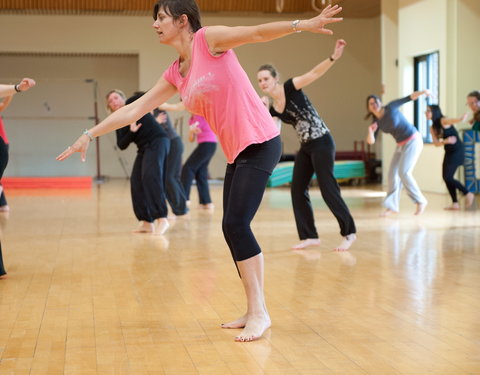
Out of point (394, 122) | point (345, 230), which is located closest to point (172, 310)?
point (345, 230)

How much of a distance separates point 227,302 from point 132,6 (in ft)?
45.6

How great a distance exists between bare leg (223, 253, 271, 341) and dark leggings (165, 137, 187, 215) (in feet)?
18.2

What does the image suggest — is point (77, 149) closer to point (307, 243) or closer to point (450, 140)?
point (307, 243)

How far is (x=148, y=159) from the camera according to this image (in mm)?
7477

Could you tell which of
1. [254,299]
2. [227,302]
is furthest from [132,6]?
[254,299]

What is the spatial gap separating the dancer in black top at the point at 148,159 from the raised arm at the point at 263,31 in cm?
408

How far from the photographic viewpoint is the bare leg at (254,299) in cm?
355

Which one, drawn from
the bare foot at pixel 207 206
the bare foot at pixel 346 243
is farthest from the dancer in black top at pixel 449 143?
the bare foot at pixel 346 243

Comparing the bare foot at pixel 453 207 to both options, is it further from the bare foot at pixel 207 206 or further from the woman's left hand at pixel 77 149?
the woman's left hand at pixel 77 149

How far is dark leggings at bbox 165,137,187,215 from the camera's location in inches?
358

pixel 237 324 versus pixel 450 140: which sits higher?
pixel 450 140

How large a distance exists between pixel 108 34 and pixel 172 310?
570 inches

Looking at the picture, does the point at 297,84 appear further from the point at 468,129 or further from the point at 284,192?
the point at 284,192

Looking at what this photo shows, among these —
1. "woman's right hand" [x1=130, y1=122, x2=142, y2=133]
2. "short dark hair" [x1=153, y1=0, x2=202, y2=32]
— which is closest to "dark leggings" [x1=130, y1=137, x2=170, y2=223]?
"woman's right hand" [x1=130, y1=122, x2=142, y2=133]
